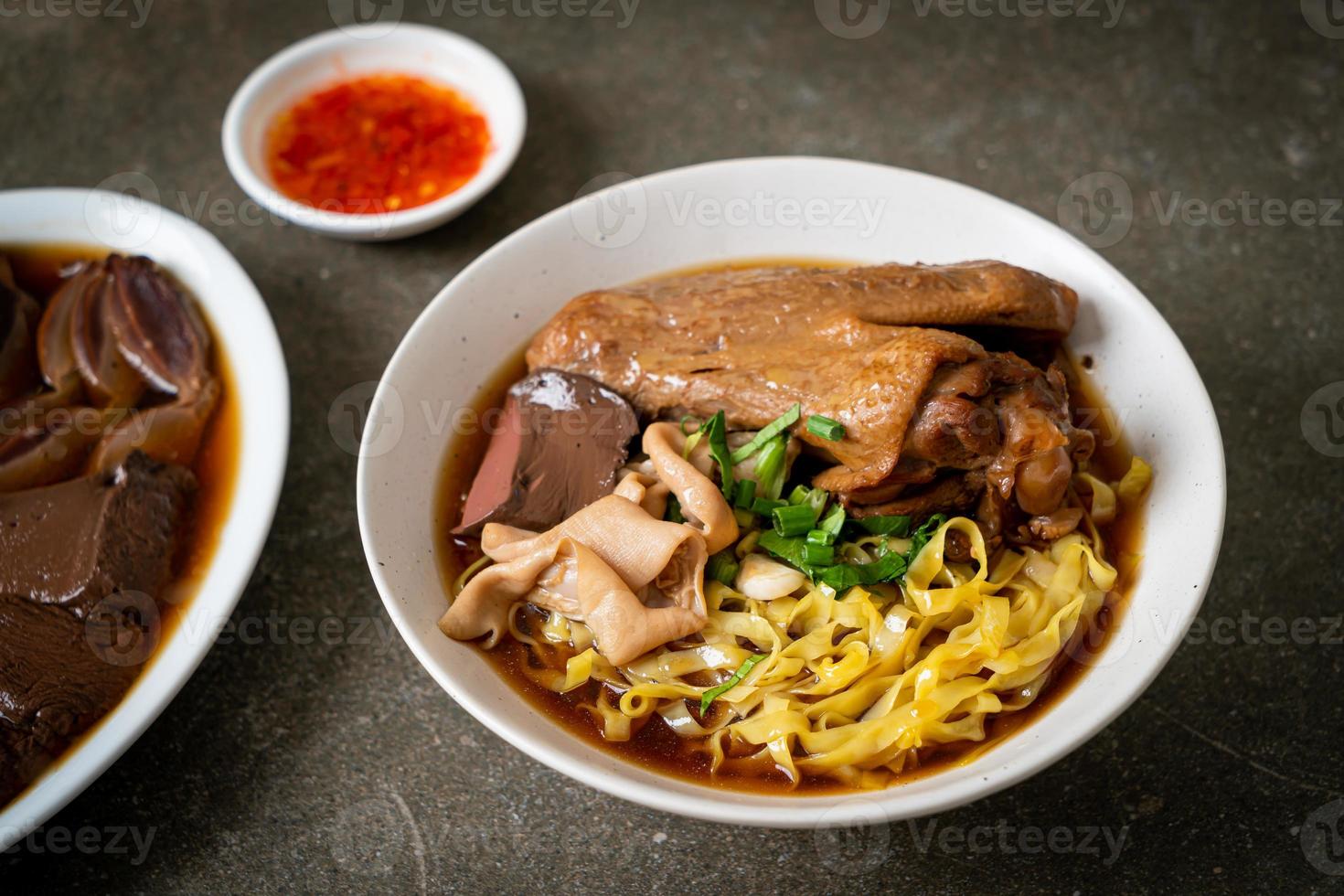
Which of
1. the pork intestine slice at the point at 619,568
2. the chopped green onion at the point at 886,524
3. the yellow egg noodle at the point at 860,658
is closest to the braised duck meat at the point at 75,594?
the pork intestine slice at the point at 619,568

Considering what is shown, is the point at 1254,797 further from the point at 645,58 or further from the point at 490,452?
the point at 645,58

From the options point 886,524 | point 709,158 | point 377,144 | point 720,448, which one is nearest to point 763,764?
point 886,524

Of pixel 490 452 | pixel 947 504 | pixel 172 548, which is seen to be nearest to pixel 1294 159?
pixel 947 504

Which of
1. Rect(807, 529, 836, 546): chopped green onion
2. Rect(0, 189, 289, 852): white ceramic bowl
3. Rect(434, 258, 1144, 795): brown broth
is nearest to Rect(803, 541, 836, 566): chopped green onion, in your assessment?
Rect(807, 529, 836, 546): chopped green onion

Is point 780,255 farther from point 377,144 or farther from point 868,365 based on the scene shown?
point 377,144

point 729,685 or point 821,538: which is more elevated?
point 821,538

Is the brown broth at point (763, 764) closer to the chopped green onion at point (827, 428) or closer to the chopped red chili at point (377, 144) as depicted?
the chopped green onion at point (827, 428)

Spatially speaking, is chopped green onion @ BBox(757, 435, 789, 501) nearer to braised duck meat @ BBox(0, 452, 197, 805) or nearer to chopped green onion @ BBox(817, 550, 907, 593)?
chopped green onion @ BBox(817, 550, 907, 593)
